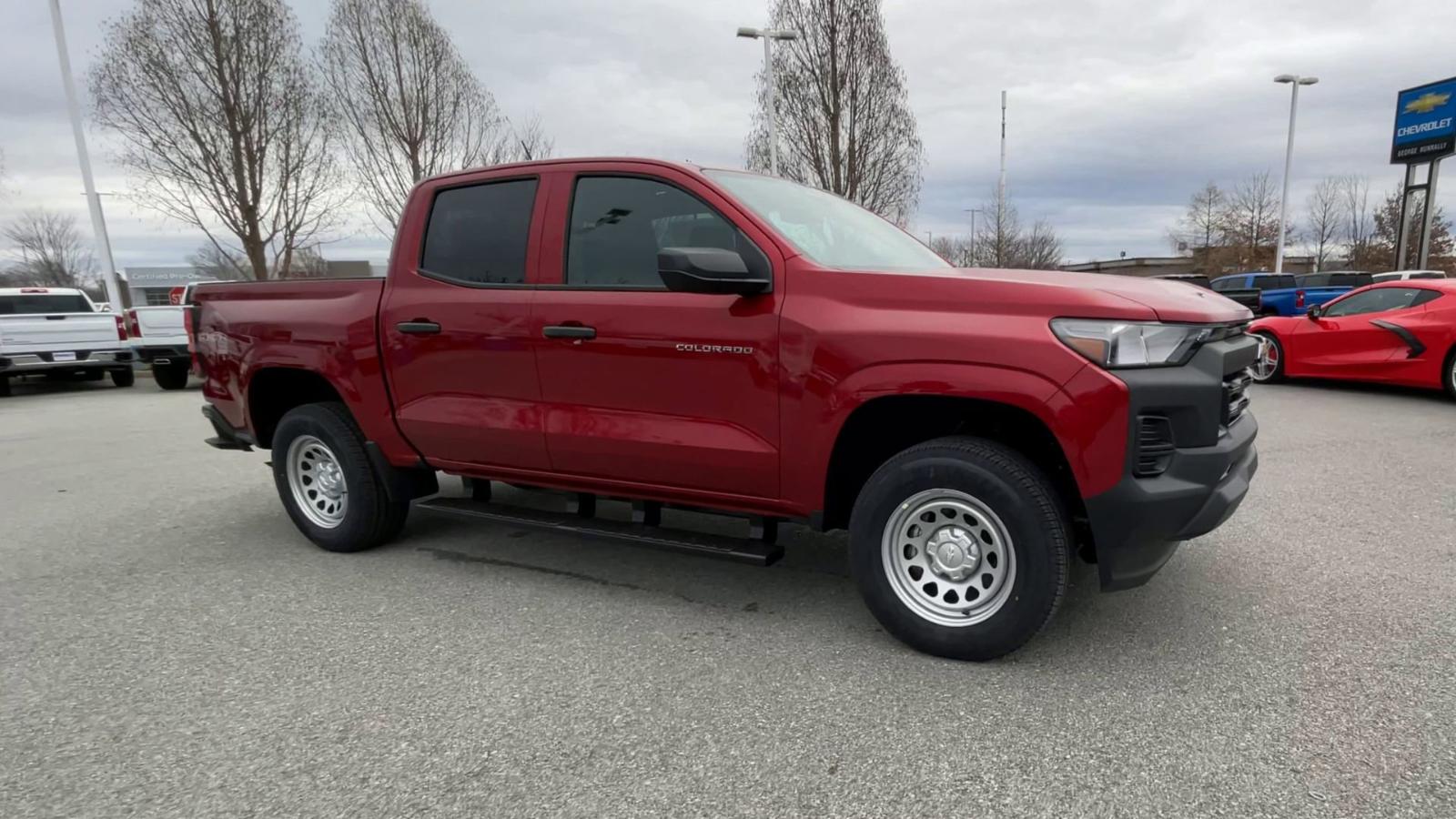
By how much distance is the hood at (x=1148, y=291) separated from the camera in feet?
8.82

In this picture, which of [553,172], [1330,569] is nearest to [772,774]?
[553,172]

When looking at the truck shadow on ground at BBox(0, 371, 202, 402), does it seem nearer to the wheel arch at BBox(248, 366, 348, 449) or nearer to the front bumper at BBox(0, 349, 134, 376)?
the front bumper at BBox(0, 349, 134, 376)

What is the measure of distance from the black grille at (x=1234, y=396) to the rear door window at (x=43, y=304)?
56.4 feet

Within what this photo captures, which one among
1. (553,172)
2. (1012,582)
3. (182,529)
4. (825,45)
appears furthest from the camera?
(825,45)

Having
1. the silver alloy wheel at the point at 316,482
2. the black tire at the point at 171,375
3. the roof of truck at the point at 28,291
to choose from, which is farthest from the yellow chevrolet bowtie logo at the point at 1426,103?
the roof of truck at the point at 28,291

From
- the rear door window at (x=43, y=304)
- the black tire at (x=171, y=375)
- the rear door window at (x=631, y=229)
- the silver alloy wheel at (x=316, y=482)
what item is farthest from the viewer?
the black tire at (x=171, y=375)

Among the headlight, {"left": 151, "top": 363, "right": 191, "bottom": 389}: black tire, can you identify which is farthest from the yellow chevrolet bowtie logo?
{"left": 151, "top": 363, "right": 191, "bottom": 389}: black tire

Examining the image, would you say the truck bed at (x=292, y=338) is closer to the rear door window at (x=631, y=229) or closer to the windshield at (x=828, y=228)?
the rear door window at (x=631, y=229)

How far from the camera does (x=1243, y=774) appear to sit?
228 centimetres

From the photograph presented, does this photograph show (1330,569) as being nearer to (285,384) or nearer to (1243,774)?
(1243,774)

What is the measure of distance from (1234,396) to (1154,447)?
572mm

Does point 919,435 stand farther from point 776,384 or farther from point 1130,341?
point 1130,341

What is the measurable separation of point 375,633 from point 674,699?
4.68 ft

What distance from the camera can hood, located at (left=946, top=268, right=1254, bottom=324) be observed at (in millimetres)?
2688
